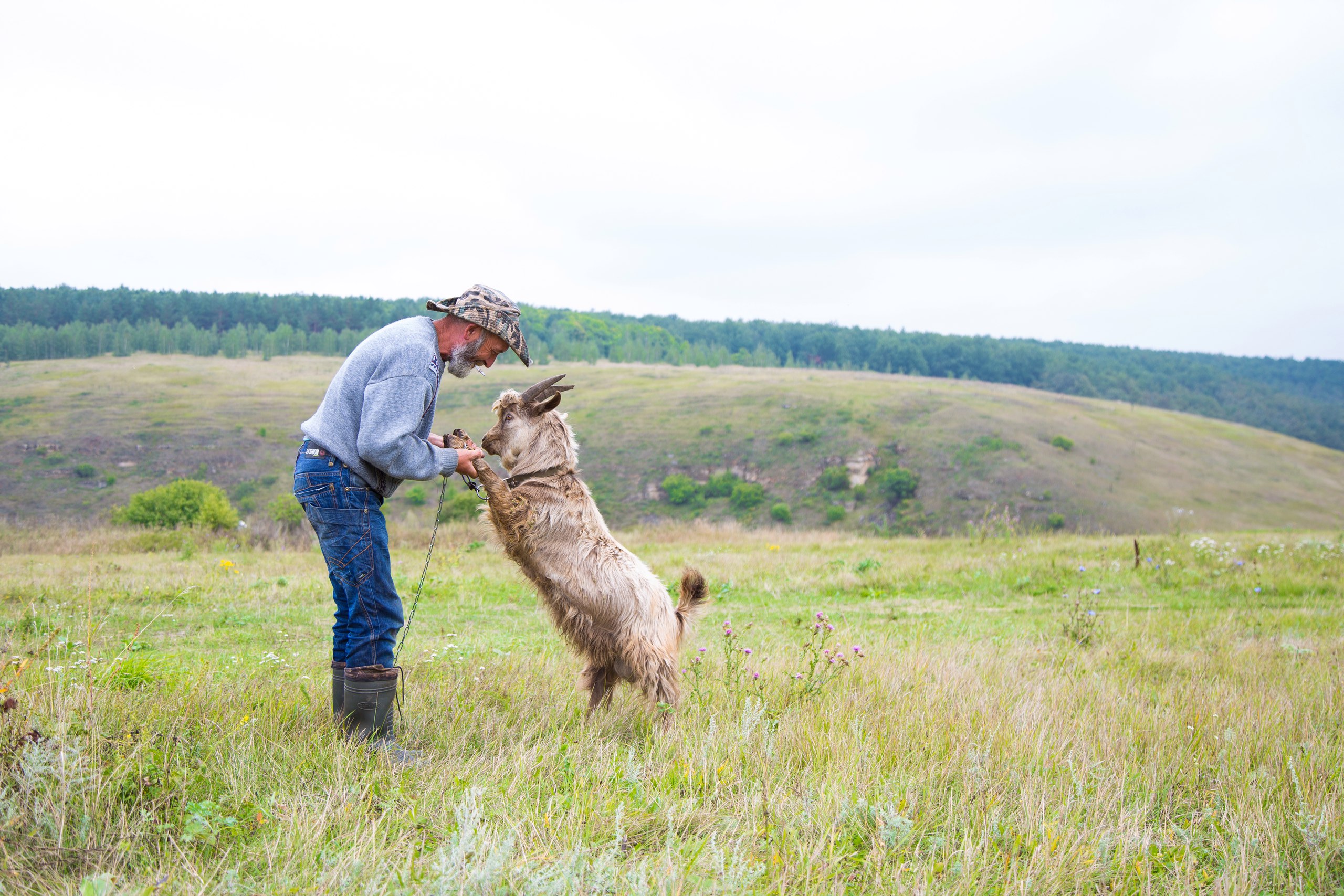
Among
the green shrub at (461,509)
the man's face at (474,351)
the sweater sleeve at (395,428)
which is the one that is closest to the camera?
the sweater sleeve at (395,428)

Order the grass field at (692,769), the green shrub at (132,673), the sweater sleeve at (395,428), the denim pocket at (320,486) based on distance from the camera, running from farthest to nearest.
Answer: the green shrub at (132,673) < the denim pocket at (320,486) < the sweater sleeve at (395,428) < the grass field at (692,769)

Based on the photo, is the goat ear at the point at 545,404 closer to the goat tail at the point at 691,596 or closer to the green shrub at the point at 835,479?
the goat tail at the point at 691,596

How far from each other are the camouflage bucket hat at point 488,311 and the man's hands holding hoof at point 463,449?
59 centimetres

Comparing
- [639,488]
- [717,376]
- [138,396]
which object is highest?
[717,376]

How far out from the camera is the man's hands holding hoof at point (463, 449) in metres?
4.05

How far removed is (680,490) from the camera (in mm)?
51469

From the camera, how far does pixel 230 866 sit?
8.54 ft

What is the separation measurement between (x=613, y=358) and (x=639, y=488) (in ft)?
190

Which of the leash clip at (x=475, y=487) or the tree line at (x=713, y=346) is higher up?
the tree line at (x=713, y=346)

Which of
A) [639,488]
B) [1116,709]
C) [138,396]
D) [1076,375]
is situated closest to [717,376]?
[639,488]

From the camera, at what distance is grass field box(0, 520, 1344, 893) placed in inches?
105

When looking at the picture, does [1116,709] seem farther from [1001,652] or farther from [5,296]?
[5,296]

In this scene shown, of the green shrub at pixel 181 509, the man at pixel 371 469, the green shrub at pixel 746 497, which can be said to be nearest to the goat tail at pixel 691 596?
the man at pixel 371 469

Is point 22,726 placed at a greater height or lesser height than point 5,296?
lesser
